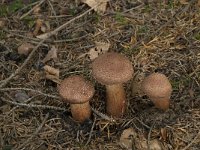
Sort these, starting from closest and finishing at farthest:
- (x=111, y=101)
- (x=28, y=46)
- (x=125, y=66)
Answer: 1. (x=125, y=66)
2. (x=111, y=101)
3. (x=28, y=46)

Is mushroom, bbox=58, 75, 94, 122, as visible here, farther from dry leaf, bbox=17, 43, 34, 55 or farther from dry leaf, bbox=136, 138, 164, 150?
dry leaf, bbox=17, 43, 34, 55

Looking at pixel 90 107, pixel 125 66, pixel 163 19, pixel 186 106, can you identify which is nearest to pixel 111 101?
pixel 90 107

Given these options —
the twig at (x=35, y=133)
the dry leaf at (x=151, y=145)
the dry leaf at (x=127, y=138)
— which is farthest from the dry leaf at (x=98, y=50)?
the dry leaf at (x=151, y=145)

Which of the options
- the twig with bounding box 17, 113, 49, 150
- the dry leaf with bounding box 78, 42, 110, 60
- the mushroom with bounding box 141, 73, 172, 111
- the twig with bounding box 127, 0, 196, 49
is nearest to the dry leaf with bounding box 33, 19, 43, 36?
the dry leaf with bounding box 78, 42, 110, 60

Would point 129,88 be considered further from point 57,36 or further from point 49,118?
point 57,36

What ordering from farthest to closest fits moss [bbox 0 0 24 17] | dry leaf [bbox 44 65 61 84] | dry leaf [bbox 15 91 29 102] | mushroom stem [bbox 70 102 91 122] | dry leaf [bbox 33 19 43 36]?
moss [bbox 0 0 24 17], dry leaf [bbox 33 19 43 36], dry leaf [bbox 44 65 61 84], dry leaf [bbox 15 91 29 102], mushroom stem [bbox 70 102 91 122]

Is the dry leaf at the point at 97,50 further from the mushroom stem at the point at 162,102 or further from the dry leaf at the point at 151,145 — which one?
the dry leaf at the point at 151,145
